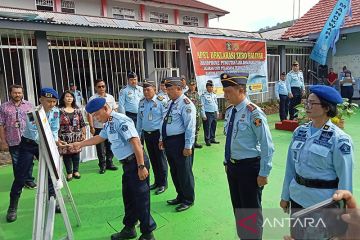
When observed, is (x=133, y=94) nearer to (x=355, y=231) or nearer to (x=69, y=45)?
(x=69, y=45)

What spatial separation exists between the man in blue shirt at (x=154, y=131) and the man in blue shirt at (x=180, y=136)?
0.53 m

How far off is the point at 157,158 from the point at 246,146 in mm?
1943

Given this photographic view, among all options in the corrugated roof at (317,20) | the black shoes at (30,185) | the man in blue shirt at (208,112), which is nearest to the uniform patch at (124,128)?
the black shoes at (30,185)

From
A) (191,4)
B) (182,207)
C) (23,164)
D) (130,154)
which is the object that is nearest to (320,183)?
(130,154)

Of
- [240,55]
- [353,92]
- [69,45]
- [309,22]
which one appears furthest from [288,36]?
[69,45]

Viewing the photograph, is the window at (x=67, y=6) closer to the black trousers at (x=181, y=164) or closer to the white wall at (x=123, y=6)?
the white wall at (x=123, y=6)

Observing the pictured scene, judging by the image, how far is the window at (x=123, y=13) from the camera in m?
14.1

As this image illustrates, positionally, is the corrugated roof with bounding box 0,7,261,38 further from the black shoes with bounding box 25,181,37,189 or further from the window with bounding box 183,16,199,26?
the window with bounding box 183,16,199,26

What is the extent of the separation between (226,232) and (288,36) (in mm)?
12984

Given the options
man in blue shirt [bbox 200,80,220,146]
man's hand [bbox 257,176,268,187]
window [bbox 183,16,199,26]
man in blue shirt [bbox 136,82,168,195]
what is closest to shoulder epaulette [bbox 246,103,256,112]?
man's hand [bbox 257,176,268,187]

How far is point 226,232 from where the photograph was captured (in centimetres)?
289

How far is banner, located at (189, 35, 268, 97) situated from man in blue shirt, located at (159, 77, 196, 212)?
15.1 ft

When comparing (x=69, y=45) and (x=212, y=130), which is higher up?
(x=69, y=45)

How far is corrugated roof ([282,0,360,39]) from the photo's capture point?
12036mm
